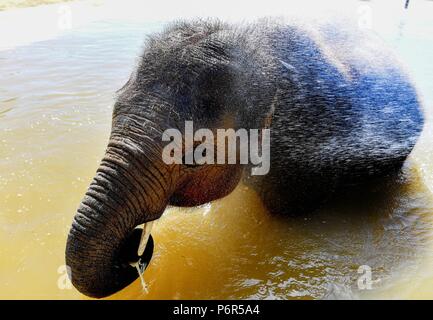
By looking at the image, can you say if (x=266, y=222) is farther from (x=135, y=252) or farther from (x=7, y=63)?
(x=7, y=63)

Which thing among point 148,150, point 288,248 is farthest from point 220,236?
point 148,150

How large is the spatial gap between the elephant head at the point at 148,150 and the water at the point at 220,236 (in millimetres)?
430

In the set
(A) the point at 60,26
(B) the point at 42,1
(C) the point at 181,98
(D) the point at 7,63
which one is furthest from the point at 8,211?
(B) the point at 42,1

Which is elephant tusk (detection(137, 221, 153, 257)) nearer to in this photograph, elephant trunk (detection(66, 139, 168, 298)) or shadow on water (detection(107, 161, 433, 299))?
elephant trunk (detection(66, 139, 168, 298))

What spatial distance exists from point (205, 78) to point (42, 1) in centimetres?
1711

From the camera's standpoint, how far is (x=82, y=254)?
2.38 meters

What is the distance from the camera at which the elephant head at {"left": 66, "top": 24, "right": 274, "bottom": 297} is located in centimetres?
241

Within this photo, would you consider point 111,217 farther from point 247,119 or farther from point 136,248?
point 247,119

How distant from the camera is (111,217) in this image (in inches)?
95.0

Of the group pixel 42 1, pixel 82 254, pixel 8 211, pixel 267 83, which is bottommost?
pixel 42 1

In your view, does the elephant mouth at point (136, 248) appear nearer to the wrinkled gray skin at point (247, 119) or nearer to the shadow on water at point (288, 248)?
the wrinkled gray skin at point (247, 119)

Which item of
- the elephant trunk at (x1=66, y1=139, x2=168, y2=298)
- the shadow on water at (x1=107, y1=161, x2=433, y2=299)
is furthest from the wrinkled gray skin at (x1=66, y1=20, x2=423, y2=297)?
the shadow on water at (x1=107, y1=161, x2=433, y2=299)

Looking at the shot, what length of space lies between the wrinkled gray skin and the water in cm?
32

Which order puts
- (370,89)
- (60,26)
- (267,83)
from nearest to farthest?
(267,83) < (370,89) < (60,26)
